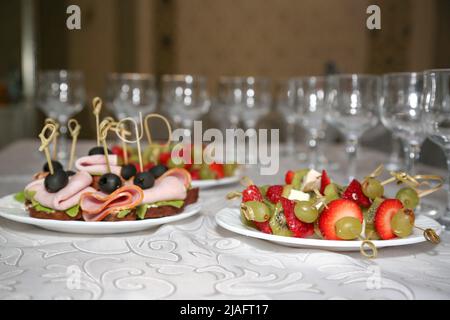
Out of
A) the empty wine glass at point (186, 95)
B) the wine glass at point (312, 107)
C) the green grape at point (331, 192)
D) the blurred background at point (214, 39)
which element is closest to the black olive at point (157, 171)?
the green grape at point (331, 192)

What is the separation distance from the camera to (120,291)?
29.6 inches

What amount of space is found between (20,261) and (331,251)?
0.48m

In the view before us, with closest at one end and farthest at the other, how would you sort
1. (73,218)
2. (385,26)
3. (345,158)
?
(73,218)
(345,158)
(385,26)

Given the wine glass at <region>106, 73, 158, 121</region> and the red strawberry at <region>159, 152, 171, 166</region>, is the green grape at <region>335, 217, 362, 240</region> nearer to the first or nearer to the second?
the red strawberry at <region>159, 152, 171, 166</region>

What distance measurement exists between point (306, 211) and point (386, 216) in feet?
0.42

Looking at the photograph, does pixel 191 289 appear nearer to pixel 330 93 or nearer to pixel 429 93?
pixel 429 93

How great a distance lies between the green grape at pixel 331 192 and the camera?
39.7 inches

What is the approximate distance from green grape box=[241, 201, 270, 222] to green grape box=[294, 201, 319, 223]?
0.19ft

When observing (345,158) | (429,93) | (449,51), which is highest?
(449,51)

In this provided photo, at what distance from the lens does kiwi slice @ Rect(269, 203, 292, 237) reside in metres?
0.97

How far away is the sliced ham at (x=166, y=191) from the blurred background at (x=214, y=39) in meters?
5.43

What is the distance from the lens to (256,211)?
38.5 inches

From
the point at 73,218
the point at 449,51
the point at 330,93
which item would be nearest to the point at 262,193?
the point at 73,218

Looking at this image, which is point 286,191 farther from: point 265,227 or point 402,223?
point 402,223
